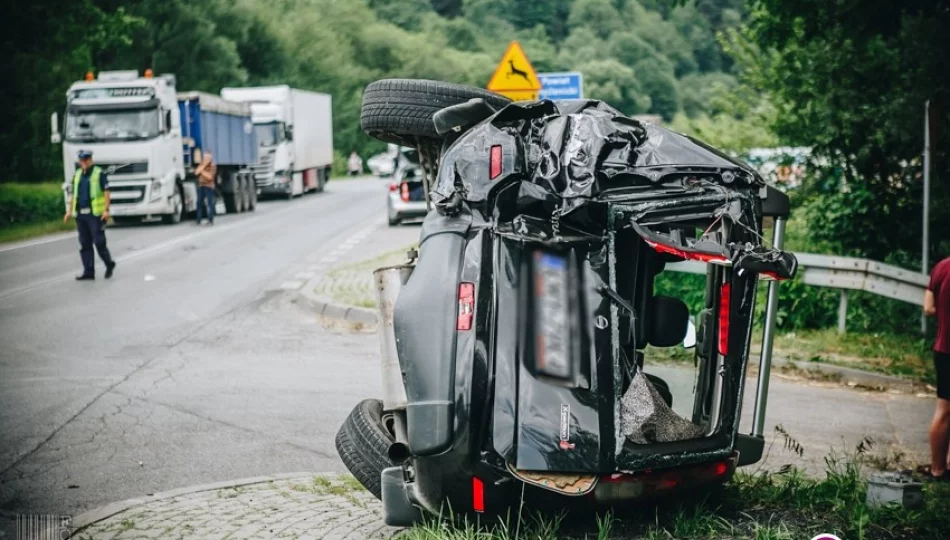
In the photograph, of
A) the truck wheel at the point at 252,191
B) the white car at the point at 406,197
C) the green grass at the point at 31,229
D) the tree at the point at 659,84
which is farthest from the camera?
the tree at the point at 659,84

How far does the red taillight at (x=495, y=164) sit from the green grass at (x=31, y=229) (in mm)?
21810

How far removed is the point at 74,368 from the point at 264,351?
1.91 meters

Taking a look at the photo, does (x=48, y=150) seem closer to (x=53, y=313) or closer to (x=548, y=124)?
(x=53, y=313)

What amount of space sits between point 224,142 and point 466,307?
29.0m

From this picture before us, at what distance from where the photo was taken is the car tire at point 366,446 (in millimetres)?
5594

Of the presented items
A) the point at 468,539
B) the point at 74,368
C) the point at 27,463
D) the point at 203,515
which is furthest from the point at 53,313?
the point at 468,539

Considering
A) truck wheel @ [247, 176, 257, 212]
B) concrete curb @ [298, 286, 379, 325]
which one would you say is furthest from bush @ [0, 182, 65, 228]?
concrete curb @ [298, 286, 379, 325]

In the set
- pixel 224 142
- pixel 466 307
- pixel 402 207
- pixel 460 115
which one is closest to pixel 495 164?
pixel 460 115

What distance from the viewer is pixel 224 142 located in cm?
3262

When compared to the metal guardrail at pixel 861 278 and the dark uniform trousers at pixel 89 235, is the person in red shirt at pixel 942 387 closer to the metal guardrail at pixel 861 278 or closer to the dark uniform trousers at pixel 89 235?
the metal guardrail at pixel 861 278

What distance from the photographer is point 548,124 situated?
497cm

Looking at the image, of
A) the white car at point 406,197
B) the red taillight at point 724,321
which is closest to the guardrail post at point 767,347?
the red taillight at point 724,321

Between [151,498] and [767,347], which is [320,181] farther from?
[767,347]

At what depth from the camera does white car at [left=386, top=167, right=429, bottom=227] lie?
86.7 feet
